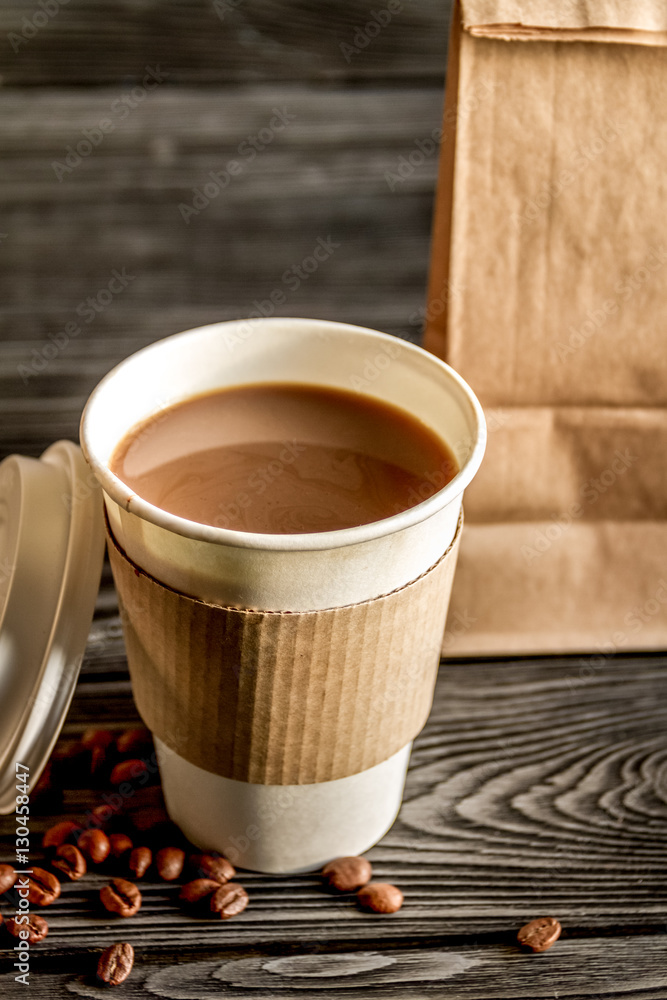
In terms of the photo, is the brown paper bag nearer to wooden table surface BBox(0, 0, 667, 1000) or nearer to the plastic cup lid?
wooden table surface BBox(0, 0, 667, 1000)

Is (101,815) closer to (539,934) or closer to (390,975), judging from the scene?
(390,975)

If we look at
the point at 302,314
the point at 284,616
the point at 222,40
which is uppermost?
the point at 222,40

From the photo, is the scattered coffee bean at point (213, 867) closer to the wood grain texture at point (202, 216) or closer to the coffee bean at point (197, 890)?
the coffee bean at point (197, 890)

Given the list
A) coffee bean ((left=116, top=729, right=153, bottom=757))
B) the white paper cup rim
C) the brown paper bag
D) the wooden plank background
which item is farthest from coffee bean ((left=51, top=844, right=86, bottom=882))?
the wooden plank background

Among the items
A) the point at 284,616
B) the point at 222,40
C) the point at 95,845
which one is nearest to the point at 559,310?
the point at 284,616

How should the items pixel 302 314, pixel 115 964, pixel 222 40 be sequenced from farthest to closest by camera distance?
pixel 302 314, pixel 222 40, pixel 115 964

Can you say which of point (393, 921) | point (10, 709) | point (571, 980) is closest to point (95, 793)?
point (10, 709)
